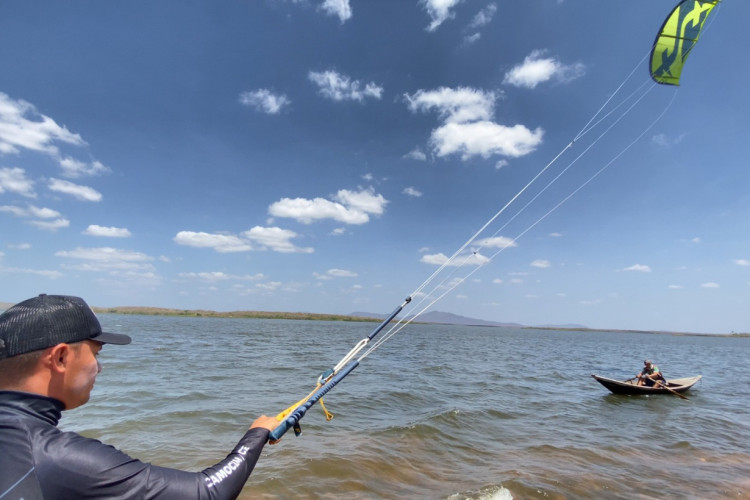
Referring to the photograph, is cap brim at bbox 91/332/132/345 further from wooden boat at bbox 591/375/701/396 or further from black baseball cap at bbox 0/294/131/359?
wooden boat at bbox 591/375/701/396

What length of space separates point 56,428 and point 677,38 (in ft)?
48.0

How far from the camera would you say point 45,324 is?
2.15 meters

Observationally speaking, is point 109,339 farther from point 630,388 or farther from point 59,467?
point 630,388

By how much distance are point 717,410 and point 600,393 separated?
490 centimetres

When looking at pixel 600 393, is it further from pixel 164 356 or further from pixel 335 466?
pixel 164 356

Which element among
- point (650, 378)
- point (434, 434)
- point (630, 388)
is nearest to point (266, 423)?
point (434, 434)

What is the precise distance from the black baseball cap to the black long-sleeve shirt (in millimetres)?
253

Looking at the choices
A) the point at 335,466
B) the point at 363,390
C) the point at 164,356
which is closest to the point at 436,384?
the point at 363,390

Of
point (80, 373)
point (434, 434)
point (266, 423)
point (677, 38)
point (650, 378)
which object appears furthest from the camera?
point (650, 378)

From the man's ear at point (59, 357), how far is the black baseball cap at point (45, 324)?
0.10ft

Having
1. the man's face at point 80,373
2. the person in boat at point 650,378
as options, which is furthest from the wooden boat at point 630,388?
the man's face at point 80,373

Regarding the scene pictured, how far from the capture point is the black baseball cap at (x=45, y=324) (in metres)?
2.03

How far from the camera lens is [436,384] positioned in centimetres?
2077

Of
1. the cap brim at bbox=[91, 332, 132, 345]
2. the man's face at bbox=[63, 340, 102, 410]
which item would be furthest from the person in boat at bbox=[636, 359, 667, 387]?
the man's face at bbox=[63, 340, 102, 410]
